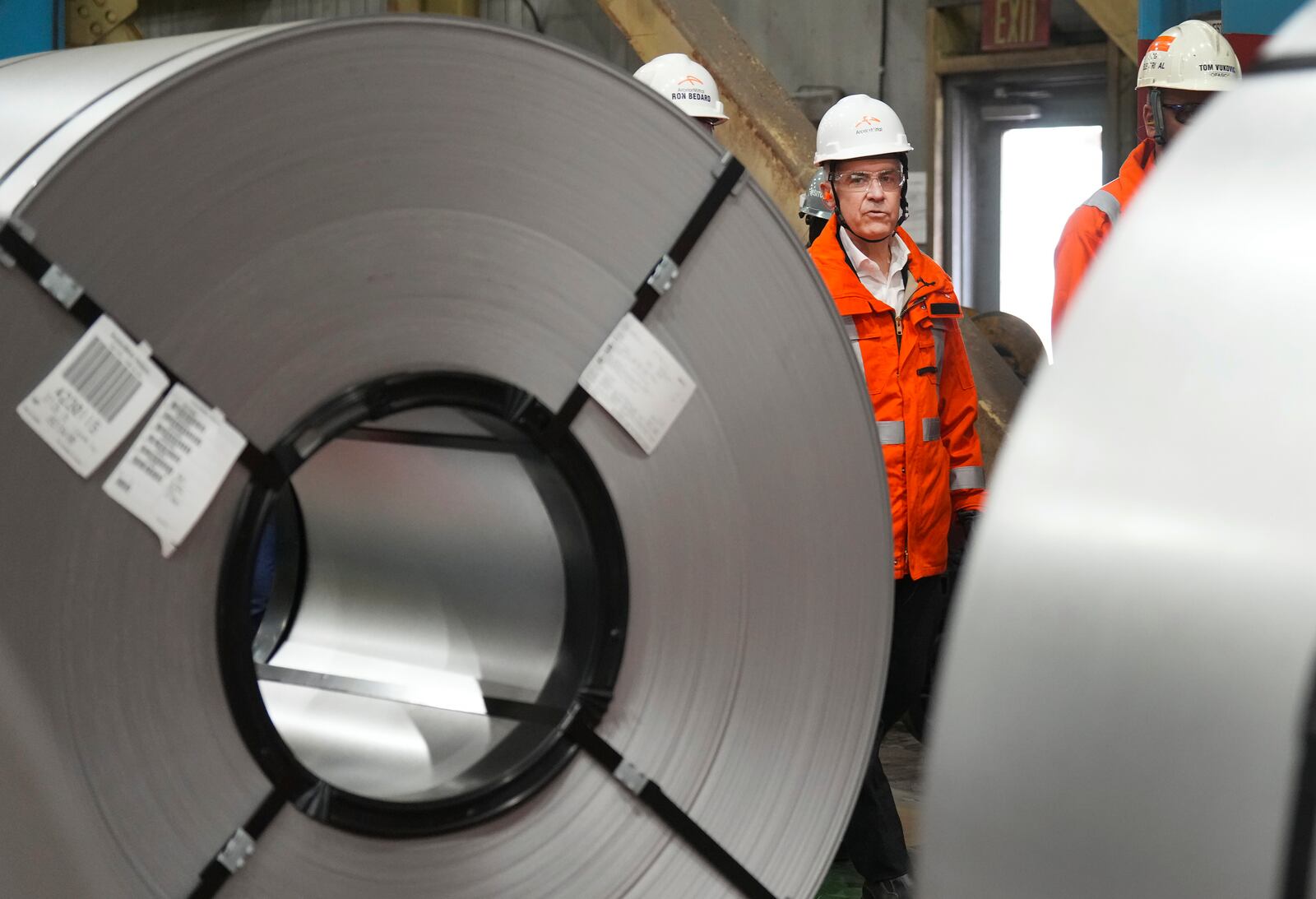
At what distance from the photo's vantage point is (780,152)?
4336mm

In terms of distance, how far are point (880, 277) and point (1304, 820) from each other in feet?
6.86

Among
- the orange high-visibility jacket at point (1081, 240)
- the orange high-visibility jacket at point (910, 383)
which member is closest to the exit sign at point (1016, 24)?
the orange high-visibility jacket at point (1081, 240)

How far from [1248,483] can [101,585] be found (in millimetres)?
986

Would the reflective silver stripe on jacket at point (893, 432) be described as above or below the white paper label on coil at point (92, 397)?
below

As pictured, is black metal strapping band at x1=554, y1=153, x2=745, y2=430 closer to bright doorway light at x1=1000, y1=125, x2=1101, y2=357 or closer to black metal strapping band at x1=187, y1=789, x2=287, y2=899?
black metal strapping band at x1=187, y1=789, x2=287, y2=899

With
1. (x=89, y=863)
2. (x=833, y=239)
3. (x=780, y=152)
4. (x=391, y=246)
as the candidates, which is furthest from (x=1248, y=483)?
(x=780, y=152)

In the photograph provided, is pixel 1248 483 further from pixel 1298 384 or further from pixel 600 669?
pixel 600 669

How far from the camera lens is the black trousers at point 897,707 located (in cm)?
258

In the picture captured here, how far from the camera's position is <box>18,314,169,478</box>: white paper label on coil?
48.8 inches

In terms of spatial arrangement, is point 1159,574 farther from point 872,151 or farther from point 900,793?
point 900,793

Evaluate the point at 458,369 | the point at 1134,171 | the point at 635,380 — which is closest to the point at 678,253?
the point at 635,380

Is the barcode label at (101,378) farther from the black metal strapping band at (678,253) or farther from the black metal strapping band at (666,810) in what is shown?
→ the black metal strapping band at (666,810)

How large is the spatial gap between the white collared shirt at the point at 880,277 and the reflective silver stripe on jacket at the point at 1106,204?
45 centimetres

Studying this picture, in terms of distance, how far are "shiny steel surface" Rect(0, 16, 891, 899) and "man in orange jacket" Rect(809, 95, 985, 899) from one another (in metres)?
0.92
